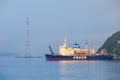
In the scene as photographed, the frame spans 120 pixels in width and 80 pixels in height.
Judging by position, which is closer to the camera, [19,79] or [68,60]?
[19,79]

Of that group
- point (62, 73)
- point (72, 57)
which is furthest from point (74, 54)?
point (62, 73)

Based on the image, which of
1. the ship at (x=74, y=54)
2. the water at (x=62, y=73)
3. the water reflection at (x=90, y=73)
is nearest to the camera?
the water reflection at (x=90, y=73)

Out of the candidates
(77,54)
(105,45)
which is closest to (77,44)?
(77,54)

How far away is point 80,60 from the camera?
13950 centimetres

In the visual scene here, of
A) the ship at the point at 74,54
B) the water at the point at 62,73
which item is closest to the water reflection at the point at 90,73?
the water at the point at 62,73

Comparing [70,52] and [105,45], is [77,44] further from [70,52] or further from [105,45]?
[105,45]

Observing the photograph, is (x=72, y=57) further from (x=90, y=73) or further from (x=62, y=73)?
(x=90, y=73)

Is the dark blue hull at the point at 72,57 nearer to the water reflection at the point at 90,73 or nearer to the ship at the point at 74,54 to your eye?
the ship at the point at 74,54

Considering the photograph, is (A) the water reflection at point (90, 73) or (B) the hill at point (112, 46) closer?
(A) the water reflection at point (90, 73)

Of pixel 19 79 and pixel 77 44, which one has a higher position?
pixel 77 44

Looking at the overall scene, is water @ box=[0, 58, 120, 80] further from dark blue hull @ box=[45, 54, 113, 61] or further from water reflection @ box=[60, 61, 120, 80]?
dark blue hull @ box=[45, 54, 113, 61]

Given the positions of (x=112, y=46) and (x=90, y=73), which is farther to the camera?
(x=112, y=46)

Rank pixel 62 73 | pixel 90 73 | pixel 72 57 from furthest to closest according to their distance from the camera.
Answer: pixel 72 57 < pixel 62 73 < pixel 90 73

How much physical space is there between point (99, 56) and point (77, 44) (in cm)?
838
